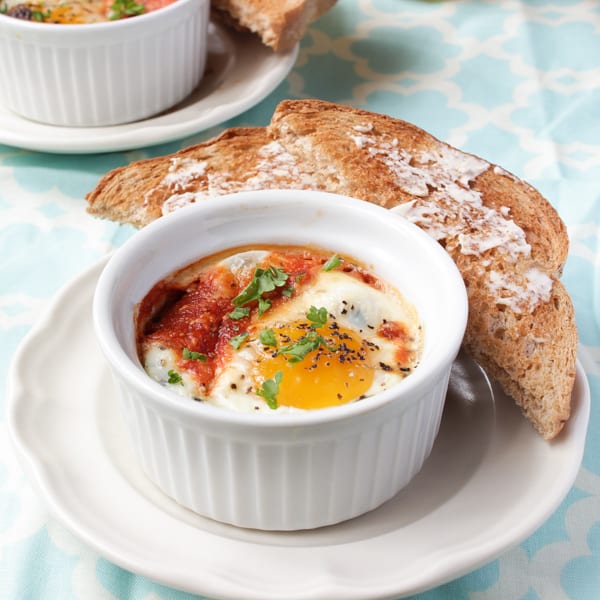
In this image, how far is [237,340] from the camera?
195 cm

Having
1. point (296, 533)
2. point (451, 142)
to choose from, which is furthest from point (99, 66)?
point (296, 533)

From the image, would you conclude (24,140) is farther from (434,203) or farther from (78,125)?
(434,203)

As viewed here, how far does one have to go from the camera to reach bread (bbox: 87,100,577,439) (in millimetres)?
2098

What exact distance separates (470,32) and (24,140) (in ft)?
7.20

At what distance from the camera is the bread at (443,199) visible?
2098 mm

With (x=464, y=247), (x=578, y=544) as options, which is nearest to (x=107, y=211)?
(x=464, y=247)

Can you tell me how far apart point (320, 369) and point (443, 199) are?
789mm

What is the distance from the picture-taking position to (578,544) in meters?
2.01

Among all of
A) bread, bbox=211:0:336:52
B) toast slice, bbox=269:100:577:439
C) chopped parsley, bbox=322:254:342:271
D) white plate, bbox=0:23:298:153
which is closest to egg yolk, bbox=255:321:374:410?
chopped parsley, bbox=322:254:342:271

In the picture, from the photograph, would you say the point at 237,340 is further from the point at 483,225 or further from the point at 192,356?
the point at 483,225

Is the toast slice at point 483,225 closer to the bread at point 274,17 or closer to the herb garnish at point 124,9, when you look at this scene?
the bread at point 274,17

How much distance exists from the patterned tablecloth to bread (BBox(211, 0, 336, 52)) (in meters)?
0.30

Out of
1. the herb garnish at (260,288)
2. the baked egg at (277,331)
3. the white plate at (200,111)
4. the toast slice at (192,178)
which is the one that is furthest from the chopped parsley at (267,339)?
the white plate at (200,111)

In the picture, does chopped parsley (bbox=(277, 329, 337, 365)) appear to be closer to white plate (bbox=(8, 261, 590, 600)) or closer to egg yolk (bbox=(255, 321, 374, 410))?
egg yolk (bbox=(255, 321, 374, 410))
